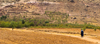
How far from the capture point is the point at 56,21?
88.4 metres

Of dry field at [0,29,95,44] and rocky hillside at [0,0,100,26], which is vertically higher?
dry field at [0,29,95,44]

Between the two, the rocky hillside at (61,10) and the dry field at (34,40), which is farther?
the rocky hillside at (61,10)

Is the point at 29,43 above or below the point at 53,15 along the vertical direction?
above

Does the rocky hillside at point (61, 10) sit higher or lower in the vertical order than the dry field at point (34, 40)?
lower

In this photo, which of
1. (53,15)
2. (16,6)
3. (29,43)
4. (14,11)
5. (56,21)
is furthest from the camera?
(16,6)

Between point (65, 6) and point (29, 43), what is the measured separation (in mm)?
93842

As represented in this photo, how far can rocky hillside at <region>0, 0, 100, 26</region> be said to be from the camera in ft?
316

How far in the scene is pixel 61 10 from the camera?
106 m

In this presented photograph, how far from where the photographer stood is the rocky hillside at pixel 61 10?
9638cm

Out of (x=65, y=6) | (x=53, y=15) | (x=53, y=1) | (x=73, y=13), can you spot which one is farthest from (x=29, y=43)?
(x=53, y=1)

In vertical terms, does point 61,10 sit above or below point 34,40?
below

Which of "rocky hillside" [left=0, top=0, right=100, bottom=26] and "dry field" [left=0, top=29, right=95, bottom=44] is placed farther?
"rocky hillside" [left=0, top=0, right=100, bottom=26]

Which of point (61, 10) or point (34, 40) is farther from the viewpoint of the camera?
point (61, 10)

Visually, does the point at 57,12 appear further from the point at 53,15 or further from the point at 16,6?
the point at 16,6
